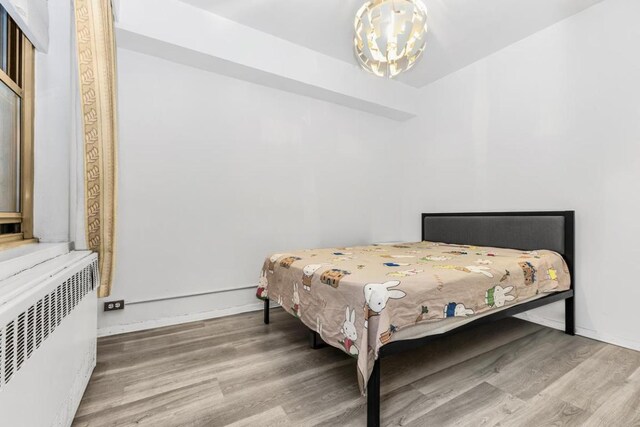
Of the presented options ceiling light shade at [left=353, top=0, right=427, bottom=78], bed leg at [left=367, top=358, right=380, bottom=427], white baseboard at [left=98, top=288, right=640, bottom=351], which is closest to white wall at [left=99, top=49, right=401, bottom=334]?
white baseboard at [left=98, top=288, right=640, bottom=351]

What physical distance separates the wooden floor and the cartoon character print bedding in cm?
33

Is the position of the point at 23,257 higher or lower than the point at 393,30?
lower

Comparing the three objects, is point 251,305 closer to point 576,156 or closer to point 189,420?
point 189,420

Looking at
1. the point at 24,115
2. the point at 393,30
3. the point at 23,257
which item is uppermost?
the point at 393,30

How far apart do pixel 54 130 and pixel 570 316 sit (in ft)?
13.0

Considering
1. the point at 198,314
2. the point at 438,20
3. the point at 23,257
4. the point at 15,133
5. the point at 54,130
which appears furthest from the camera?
the point at 198,314

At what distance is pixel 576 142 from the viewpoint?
2.53 m

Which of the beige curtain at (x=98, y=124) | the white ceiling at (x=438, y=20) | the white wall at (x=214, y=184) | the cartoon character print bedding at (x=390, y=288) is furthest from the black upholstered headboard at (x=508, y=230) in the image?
the beige curtain at (x=98, y=124)

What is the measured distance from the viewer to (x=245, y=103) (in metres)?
3.09

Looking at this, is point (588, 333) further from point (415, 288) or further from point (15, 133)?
point (15, 133)

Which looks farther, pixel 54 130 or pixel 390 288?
pixel 54 130

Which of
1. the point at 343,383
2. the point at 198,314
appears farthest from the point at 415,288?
the point at 198,314

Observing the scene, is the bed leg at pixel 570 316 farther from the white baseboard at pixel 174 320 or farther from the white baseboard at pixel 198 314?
the white baseboard at pixel 174 320

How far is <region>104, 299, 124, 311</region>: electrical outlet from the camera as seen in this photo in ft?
7.92
